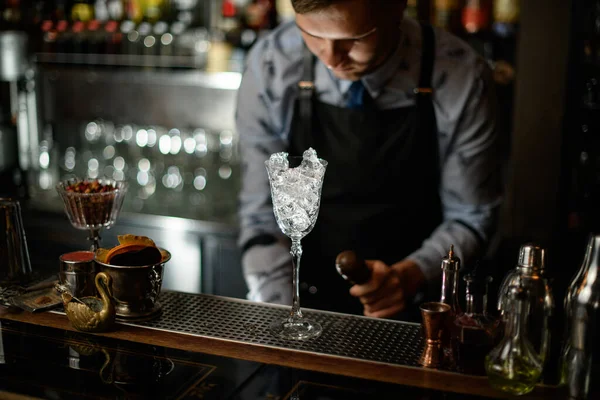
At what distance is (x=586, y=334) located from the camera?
1.17 metres

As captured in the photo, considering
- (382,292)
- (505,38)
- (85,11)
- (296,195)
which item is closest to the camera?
(296,195)

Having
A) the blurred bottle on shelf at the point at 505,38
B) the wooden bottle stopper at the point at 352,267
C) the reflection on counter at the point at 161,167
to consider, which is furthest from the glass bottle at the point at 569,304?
the reflection on counter at the point at 161,167

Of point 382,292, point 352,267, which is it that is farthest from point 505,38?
point 352,267

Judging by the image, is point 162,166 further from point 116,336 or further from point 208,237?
point 116,336

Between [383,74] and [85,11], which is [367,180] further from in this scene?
[85,11]

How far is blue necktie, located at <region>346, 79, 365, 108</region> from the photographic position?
2.15 meters

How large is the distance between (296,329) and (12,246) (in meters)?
0.72

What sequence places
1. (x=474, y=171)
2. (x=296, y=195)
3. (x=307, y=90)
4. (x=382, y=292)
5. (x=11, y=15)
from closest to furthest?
(x=296, y=195) → (x=382, y=292) → (x=474, y=171) → (x=307, y=90) → (x=11, y=15)

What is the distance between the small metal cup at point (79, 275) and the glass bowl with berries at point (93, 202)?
11cm

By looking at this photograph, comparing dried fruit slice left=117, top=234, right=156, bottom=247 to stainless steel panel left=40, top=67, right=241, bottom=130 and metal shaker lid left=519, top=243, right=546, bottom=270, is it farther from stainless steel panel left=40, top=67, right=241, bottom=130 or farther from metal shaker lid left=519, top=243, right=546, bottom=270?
stainless steel panel left=40, top=67, right=241, bottom=130

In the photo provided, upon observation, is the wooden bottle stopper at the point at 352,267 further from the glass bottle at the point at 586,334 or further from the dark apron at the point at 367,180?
the dark apron at the point at 367,180

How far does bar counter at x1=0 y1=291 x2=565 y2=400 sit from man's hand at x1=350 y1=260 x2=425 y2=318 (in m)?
0.12

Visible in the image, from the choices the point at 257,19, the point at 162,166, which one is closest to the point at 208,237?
the point at 162,166

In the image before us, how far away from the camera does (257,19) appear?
373cm
